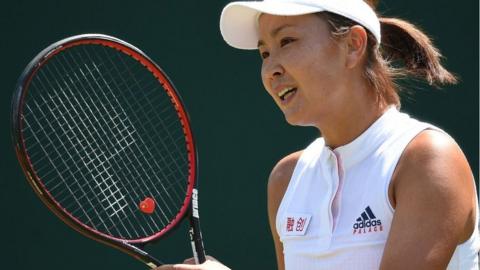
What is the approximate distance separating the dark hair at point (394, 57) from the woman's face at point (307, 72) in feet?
0.12

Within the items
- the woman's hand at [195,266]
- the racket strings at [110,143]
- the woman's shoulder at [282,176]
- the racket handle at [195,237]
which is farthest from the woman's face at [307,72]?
the racket strings at [110,143]

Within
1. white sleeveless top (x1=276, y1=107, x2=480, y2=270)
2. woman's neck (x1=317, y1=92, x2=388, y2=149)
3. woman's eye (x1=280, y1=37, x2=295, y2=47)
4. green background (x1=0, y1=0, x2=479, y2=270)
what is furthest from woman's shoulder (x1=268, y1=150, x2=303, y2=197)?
green background (x1=0, y1=0, x2=479, y2=270)

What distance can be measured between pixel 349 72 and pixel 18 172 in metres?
2.31

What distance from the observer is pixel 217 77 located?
4199 millimetres

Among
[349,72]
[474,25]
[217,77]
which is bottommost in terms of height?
[474,25]

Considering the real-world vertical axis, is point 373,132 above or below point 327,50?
below

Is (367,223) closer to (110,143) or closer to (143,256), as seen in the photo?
(143,256)

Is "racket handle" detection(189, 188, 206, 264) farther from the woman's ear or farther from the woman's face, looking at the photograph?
the woman's ear

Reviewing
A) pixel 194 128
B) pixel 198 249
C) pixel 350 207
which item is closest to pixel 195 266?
pixel 198 249

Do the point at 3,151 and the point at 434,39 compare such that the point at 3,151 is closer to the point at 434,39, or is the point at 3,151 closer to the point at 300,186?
the point at 434,39

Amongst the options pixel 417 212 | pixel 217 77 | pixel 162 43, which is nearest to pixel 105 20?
pixel 162 43

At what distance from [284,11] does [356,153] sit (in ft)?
1.12

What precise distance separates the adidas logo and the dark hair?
31cm

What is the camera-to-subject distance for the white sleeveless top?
203 cm
